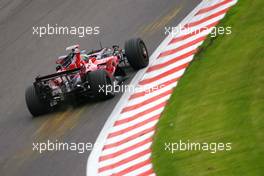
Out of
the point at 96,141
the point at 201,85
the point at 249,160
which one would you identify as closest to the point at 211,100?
the point at 201,85

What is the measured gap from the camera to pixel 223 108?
720 inches

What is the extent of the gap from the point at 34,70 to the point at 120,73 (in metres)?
3.90

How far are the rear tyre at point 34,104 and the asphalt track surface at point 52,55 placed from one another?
220mm

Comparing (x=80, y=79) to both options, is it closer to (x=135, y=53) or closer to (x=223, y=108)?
(x=135, y=53)

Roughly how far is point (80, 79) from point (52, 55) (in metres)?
5.32

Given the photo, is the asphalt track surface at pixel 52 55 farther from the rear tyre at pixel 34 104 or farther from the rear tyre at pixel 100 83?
the rear tyre at pixel 100 83

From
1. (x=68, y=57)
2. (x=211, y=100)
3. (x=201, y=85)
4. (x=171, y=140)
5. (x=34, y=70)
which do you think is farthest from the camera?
(x=34, y=70)

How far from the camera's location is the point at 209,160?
52.5ft

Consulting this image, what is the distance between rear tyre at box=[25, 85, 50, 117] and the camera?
2177cm

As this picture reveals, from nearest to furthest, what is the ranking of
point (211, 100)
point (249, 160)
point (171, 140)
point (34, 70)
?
point (249, 160) → point (171, 140) → point (211, 100) → point (34, 70)

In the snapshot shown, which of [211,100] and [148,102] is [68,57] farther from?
[211,100]

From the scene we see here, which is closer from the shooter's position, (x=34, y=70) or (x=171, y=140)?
(x=171, y=140)

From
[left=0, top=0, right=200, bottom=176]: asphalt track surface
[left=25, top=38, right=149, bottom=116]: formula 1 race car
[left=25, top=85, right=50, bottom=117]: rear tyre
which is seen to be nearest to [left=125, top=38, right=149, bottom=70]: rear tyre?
[left=25, top=38, right=149, bottom=116]: formula 1 race car

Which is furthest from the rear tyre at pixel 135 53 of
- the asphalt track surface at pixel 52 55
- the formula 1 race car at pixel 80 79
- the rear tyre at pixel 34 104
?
the rear tyre at pixel 34 104
